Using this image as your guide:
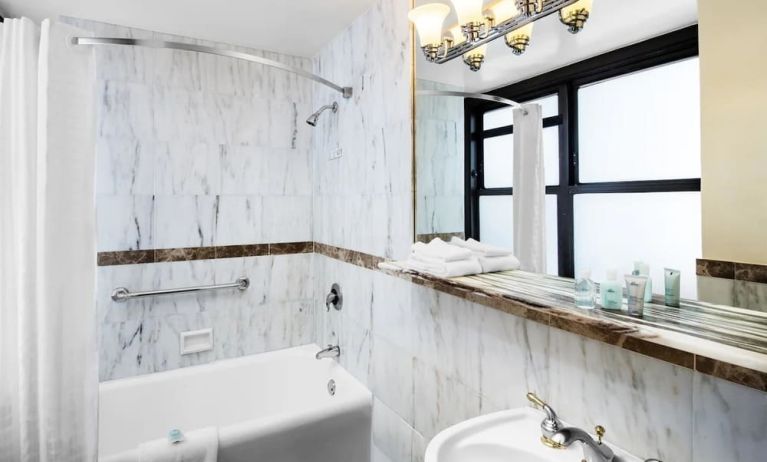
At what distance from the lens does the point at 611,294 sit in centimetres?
91

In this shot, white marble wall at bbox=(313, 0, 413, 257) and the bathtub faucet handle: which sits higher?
white marble wall at bbox=(313, 0, 413, 257)

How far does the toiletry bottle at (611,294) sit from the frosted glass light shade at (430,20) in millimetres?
1060

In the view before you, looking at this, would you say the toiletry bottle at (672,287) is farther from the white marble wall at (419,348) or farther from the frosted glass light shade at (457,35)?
the frosted glass light shade at (457,35)

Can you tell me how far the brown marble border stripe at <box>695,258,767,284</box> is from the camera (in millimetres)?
740

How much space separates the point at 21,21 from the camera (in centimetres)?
153

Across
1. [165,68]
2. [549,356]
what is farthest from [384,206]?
[165,68]

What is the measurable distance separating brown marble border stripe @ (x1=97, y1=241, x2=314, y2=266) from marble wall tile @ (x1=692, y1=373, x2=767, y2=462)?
226cm

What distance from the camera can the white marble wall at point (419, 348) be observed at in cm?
82

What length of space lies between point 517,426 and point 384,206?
3.59 feet

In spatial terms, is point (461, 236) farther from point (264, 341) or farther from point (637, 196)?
point (264, 341)

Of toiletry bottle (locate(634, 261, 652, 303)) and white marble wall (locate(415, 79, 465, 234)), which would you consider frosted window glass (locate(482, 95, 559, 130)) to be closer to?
white marble wall (locate(415, 79, 465, 234))

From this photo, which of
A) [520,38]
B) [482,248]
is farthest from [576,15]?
[482,248]

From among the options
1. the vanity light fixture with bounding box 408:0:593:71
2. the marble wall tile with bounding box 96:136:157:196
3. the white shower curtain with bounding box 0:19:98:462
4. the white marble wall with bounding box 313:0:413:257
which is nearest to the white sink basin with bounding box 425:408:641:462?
the white marble wall with bounding box 313:0:413:257

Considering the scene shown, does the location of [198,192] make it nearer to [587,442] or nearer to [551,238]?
[551,238]
